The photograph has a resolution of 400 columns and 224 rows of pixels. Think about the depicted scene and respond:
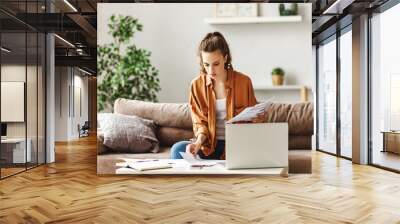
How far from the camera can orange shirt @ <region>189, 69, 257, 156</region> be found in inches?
210

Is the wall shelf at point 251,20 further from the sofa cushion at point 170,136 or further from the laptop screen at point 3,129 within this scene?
the laptop screen at point 3,129

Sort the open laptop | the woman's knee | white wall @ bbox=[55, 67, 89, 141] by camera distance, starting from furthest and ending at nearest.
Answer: white wall @ bbox=[55, 67, 89, 141]
the open laptop
the woman's knee

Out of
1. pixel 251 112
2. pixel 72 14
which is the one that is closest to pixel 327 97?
pixel 251 112

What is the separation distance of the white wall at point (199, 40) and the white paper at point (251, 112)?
135 mm

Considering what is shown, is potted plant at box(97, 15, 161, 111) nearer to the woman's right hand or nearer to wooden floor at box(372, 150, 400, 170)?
the woman's right hand

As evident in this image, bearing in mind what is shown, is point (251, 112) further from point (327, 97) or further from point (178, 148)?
point (327, 97)

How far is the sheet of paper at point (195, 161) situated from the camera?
5363 mm

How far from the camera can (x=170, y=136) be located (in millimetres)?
5457

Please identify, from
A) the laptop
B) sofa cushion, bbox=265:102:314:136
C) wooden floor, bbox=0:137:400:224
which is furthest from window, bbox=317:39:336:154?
the laptop

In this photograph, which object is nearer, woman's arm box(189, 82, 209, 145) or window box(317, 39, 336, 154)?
woman's arm box(189, 82, 209, 145)

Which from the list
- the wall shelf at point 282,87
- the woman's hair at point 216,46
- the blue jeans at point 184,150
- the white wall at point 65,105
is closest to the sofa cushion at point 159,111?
the blue jeans at point 184,150

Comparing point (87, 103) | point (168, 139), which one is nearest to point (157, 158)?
point (168, 139)

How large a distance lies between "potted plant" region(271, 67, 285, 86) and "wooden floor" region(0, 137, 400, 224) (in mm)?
1182

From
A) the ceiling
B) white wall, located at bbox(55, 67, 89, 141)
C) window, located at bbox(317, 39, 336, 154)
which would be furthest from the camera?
white wall, located at bbox(55, 67, 89, 141)
